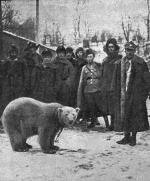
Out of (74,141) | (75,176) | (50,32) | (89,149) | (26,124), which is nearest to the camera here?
(75,176)

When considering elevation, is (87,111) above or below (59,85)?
below

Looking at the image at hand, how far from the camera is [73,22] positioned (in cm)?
6512

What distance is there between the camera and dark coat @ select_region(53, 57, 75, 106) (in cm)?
973

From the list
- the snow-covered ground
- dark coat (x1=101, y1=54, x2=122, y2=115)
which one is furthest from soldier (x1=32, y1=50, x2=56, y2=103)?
the snow-covered ground

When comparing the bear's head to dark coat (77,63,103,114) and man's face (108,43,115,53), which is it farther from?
dark coat (77,63,103,114)

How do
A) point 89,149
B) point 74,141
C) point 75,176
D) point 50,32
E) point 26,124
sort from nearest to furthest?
point 75,176, point 26,124, point 89,149, point 74,141, point 50,32

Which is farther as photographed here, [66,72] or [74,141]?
[66,72]

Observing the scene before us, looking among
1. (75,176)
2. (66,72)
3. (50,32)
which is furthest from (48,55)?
(50,32)

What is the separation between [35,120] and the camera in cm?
668

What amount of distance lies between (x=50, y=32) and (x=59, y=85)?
55528mm

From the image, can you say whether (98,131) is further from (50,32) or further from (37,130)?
(50,32)

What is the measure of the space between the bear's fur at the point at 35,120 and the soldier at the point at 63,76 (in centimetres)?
302

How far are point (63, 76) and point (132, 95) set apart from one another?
2753mm

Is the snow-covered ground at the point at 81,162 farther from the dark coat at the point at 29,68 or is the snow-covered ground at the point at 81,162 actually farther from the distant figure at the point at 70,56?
the distant figure at the point at 70,56
